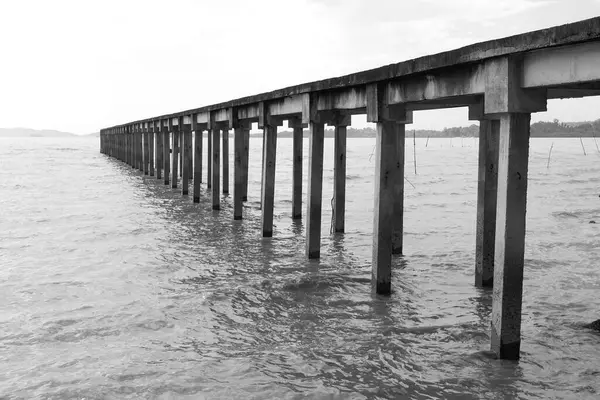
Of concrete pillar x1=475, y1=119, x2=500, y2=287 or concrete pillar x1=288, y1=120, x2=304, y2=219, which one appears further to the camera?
concrete pillar x1=288, y1=120, x2=304, y2=219

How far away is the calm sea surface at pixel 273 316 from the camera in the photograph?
500 centimetres

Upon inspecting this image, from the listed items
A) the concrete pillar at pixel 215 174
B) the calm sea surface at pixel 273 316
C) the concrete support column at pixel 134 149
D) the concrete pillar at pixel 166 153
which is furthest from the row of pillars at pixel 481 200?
the concrete support column at pixel 134 149

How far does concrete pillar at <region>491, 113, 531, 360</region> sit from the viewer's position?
4.95 meters

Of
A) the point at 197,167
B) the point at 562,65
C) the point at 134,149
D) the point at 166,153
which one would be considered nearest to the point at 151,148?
the point at 134,149

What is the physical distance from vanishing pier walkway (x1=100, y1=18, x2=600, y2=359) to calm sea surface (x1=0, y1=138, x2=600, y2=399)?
1.78 ft

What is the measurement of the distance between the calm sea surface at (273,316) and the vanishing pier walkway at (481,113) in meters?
0.54

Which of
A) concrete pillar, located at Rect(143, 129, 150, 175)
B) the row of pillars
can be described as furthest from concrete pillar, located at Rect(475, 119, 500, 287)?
concrete pillar, located at Rect(143, 129, 150, 175)

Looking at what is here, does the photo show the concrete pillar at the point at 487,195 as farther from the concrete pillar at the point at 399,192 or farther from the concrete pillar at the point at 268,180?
the concrete pillar at the point at 268,180

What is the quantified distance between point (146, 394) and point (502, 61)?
4010 mm

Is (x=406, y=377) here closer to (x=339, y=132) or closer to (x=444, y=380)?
(x=444, y=380)

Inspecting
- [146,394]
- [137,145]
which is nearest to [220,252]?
[146,394]

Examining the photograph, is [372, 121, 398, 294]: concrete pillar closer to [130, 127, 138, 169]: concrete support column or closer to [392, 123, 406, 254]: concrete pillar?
[392, 123, 406, 254]: concrete pillar

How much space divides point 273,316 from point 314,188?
3090 millimetres

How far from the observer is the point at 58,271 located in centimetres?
920
